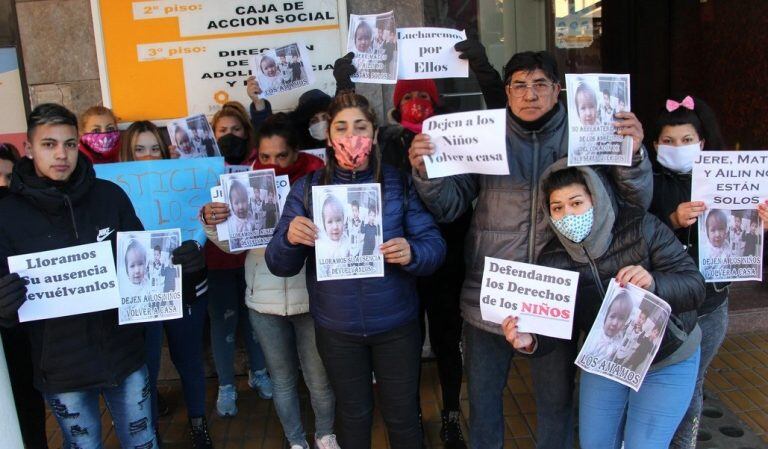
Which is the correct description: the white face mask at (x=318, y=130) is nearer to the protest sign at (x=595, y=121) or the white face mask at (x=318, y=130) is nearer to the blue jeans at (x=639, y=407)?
the protest sign at (x=595, y=121)

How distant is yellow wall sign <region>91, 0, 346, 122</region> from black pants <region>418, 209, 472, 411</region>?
1.82 meters

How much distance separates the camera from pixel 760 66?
5.42 meters

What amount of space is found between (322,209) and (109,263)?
908 millimetres

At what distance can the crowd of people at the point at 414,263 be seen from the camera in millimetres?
2465

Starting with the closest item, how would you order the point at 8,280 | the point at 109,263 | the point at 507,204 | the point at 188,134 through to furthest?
the point at 8,280
the point at 109,263
the point at 507,204
the point at 188,134

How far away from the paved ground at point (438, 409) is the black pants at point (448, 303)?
1.59 feet

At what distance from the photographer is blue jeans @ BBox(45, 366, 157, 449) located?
→ 8.69ft

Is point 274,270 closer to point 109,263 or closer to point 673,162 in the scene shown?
point 109,263

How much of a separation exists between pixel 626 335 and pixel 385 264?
3.40 ft

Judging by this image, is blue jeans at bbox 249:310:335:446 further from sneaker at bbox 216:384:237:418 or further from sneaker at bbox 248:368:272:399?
sneaker at bbox 248:368:272:399

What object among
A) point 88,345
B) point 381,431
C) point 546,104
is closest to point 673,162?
point 546,104

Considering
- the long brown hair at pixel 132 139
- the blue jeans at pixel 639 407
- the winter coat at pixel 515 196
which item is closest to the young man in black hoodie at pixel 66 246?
the long brown hair at pixel 132 139

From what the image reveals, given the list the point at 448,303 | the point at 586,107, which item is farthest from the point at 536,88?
the point at 448,303

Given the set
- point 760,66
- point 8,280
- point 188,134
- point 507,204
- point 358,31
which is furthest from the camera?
point 760,66
